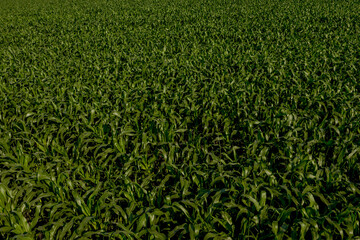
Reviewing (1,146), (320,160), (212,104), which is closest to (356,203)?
(320,160)

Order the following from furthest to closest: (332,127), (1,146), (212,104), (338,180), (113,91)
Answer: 1. (113,91)
2. (212,104)
3. (1,146)
4. (332,127)
5. (338,180)

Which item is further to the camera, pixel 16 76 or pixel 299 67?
pixel 16 76

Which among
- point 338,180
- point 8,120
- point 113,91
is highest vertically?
point 338,180

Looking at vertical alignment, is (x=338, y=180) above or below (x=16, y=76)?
above

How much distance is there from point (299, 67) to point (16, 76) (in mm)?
7455

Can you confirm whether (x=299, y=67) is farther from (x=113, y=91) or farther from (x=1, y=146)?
(x=1, y=146)

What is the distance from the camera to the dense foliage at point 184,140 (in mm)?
2732

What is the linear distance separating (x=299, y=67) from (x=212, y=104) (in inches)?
127

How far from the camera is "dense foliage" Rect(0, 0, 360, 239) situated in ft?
8.96

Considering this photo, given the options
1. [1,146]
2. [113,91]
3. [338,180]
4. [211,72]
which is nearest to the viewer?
[338,180]

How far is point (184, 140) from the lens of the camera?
467cm

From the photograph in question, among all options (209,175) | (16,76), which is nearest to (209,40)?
(16,76)

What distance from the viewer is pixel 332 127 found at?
3879mm

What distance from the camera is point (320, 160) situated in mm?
3422
